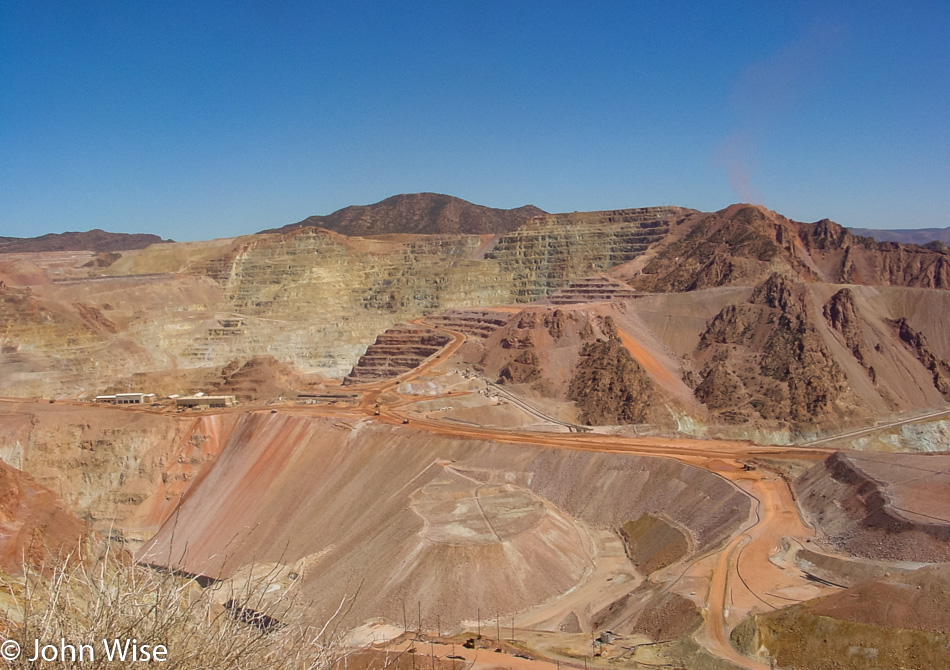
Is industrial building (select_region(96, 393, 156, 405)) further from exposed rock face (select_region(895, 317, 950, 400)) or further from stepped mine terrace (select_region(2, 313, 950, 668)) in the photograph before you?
exposed rock face (select_region(895, 317, 950, 400))

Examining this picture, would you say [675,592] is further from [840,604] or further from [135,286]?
[135,286]

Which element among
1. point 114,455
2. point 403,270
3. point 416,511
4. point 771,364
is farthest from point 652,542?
point 403,270

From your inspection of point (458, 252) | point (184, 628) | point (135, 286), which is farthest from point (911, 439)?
point (135, 286)

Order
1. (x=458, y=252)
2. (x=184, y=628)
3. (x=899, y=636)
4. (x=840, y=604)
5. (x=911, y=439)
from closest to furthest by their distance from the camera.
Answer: (x=184, y=628) → (x=899, y=636) → (x=840, y=604) → (x=911, y=439) → (x=458, y=252)

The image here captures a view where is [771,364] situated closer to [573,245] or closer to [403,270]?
[573,245]

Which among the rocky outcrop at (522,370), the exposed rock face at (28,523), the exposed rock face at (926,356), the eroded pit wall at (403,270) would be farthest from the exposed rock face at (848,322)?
the exposed rock face at (28,523)

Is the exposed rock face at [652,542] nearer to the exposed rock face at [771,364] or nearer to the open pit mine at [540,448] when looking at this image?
the open pit mine at [540,448]
